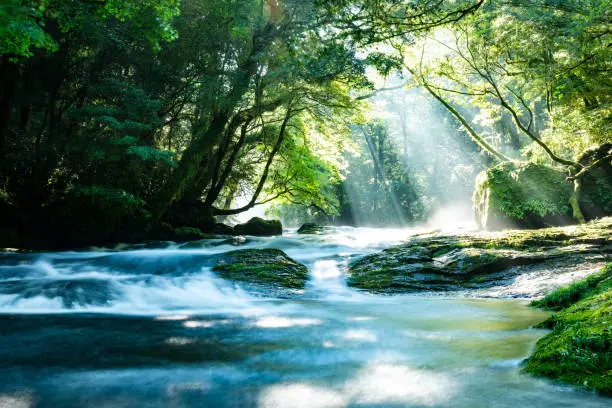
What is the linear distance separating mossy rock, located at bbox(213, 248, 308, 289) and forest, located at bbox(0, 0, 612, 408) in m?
0.06

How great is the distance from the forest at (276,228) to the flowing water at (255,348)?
3 cm

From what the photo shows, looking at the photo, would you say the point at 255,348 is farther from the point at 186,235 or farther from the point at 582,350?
the point at 186,235

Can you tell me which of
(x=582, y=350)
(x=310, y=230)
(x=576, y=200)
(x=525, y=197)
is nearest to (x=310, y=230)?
(x=310, y=230)

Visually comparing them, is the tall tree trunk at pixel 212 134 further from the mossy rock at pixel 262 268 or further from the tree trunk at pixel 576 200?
the tree trunk at pixel 576 200

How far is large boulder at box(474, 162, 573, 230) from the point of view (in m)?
13.0

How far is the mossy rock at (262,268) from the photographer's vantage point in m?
7.49

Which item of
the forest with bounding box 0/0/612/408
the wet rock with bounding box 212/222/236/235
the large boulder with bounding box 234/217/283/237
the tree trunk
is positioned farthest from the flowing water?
the large boulder with bounding box 234/217/283/237

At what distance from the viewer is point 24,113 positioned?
1384 centimetres

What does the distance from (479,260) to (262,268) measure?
414 cm

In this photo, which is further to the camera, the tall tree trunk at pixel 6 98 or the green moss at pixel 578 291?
the tall tree trunk at pixel 6 98

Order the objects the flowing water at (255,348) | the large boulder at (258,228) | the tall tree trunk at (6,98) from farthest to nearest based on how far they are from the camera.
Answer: the large boulder at (258,228)
the tall tree trunk at (6,98)
the flowing water at (255,348)

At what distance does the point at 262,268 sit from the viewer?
26.0 ft

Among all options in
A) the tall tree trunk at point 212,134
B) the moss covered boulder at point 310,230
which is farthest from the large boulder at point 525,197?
the tall tree trunk at point 212,134

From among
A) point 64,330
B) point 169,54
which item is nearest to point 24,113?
point 169,54
